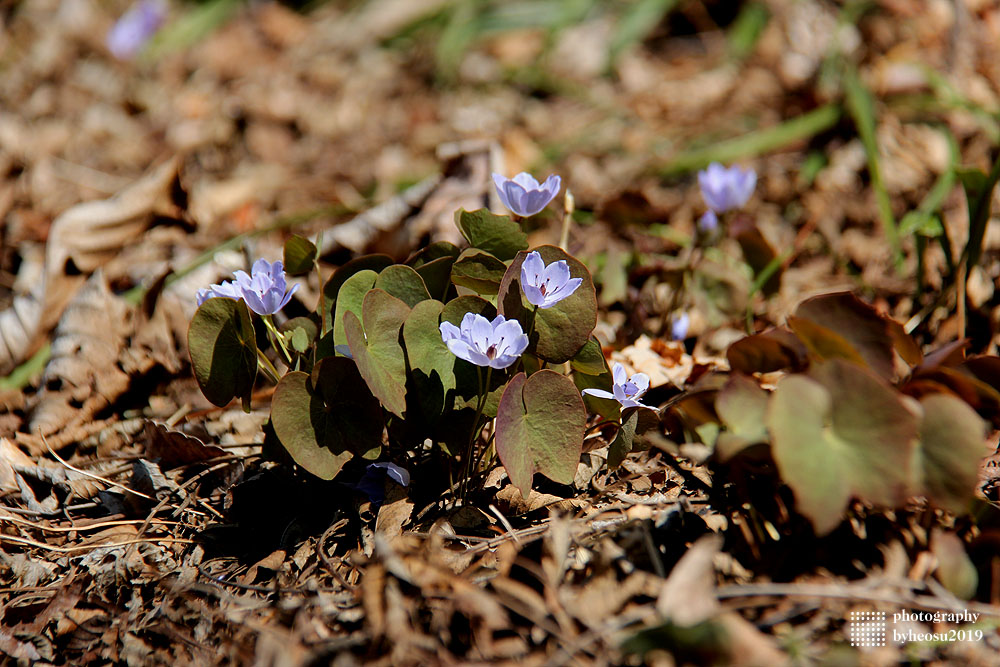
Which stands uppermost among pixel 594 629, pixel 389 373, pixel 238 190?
pixel 389 373

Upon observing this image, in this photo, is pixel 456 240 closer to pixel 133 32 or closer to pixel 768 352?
pixel 768 352

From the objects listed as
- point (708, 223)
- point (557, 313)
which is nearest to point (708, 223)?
point (708, 223)

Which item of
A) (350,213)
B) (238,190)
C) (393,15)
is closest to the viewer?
(350,213)

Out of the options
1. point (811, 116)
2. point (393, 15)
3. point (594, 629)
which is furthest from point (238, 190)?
point (594, 629)

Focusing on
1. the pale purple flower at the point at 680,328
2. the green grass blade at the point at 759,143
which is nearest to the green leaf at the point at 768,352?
the pale purple flower at the point at 680,328

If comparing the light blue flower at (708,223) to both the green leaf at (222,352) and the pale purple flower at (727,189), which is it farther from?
the green leaf at (222,352)

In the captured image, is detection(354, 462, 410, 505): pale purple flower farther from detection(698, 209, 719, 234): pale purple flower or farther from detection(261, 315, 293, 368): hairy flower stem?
detection(698, 209, 719, 234): pale purple flower

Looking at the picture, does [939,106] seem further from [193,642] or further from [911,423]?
[193,642]
